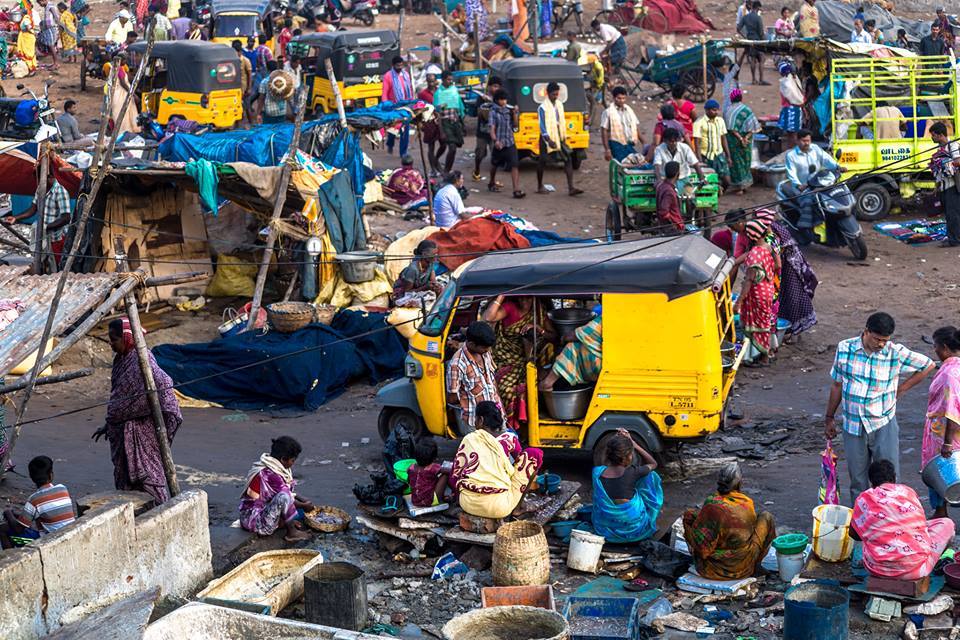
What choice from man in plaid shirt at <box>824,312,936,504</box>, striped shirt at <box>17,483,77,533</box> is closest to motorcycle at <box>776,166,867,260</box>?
man in plaid shirt at <box>824,312,936,504</box>

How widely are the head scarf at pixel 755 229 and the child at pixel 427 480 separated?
4497mm

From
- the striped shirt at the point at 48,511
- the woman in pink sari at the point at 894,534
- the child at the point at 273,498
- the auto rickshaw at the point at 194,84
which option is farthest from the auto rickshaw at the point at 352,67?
the woman in pink sari at the point at 894,534

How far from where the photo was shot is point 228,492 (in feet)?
35.5

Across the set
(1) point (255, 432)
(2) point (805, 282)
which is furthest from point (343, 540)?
(2) point (805, 282)

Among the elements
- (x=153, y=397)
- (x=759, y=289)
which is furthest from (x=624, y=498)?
(x=759, y=289)

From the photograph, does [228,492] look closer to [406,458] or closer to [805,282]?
[406,458]

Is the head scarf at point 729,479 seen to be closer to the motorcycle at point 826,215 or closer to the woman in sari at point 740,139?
the motorcycle at point 826,215

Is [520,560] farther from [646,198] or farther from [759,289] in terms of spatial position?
[646,198]

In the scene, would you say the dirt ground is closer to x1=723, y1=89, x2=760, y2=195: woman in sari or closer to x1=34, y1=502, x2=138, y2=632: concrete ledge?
x1=723, y1=89, x2=760, y2=195: woman in sari

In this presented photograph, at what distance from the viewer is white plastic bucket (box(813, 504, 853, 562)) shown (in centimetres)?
822

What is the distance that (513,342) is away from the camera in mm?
10141

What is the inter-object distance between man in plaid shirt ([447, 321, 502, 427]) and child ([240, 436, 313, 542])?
1386 mm

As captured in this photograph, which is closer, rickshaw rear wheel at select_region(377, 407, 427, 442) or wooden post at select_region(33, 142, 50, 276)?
rickshaw rear wheel at select_region(377, 407, 427, 442)

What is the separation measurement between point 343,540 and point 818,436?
168 inches
